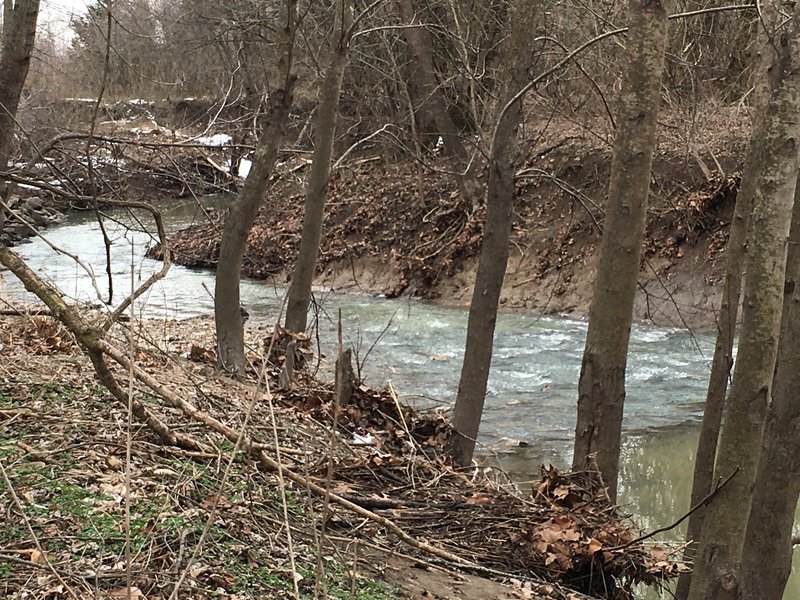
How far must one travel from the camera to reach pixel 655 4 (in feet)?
17.0

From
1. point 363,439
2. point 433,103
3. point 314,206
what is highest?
point 433,103

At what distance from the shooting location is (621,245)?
17.8 ft

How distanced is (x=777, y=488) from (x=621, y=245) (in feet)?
5.34

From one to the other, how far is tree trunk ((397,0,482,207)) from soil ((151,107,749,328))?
47 centimetres

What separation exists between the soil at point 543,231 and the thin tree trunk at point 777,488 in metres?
8.97

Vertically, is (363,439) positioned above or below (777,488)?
below

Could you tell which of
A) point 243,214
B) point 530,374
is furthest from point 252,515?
point 530,374

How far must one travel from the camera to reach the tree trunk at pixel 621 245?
5258 millimetres

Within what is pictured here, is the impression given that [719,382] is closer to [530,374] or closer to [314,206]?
[314,206]

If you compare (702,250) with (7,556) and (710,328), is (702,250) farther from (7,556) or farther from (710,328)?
(7,556)

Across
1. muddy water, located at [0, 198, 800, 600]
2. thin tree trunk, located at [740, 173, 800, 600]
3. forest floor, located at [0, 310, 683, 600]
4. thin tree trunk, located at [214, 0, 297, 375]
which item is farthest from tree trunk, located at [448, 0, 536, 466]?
thin tree trunk, located at [740, 173, 800, 600]

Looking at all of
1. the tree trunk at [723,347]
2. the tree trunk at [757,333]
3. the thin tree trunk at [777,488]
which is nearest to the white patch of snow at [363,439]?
the tree trunk at [723,347]

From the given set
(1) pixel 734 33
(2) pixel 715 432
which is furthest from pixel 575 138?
(2) pixel 715 432

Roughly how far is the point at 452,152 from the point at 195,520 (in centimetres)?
1753
